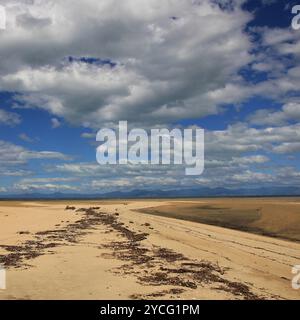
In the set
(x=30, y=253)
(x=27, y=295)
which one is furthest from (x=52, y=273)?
(x=30, y=253)

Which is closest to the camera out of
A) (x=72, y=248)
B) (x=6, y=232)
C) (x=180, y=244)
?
(x=72, y=248)

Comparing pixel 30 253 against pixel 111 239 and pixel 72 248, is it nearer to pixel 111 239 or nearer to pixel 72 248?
pixel 72 248

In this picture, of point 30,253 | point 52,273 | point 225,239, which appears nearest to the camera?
point 52,273

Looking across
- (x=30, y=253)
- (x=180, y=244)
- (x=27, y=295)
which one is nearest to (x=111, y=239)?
(x=180, y=244)

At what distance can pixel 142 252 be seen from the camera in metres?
22.2

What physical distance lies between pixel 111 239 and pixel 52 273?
12.2m
